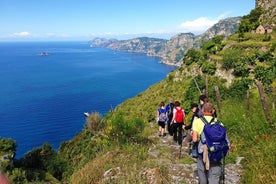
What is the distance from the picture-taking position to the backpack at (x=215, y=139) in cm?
552

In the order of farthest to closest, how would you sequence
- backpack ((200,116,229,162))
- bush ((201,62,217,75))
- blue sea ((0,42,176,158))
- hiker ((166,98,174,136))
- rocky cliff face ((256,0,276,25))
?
blue sea ((0,42,176,158)), rocky cliff face ((256,0,276,25)), bush ((201,62,217,75)), hiker ((166,98,174,136)), backpack ((200,116,229,162))

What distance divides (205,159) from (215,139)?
55 centimetres

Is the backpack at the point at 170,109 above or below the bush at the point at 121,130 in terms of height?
above

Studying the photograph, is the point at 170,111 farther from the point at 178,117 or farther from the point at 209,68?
the point at 209,68

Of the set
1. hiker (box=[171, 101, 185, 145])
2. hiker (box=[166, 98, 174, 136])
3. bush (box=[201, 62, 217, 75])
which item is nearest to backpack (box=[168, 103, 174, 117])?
hiker (box=[166, 98, 174, 136])

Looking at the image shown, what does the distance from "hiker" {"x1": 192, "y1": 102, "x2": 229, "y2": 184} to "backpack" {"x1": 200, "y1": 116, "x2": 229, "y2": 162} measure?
152 millimetres

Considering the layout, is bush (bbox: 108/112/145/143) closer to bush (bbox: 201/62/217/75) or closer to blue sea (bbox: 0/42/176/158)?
bush (bbox: 201/62/217/75)

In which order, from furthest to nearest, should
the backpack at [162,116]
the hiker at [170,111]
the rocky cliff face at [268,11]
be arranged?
1. the rocky cliff face at [268,11]
2. the backpack at [162,116]
3. the hiker at [170,111]

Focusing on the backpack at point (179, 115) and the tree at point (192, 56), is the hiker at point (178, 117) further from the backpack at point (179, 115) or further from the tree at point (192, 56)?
the tree at point (192, 56)

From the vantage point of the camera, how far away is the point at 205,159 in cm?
574

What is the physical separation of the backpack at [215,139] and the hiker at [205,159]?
0.15 metres

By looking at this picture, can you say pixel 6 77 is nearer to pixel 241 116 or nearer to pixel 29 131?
pixel 29 131

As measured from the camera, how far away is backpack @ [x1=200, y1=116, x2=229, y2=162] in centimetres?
552

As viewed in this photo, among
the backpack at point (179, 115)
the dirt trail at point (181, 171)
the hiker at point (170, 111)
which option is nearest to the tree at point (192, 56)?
the hiker at point (170, 111)
